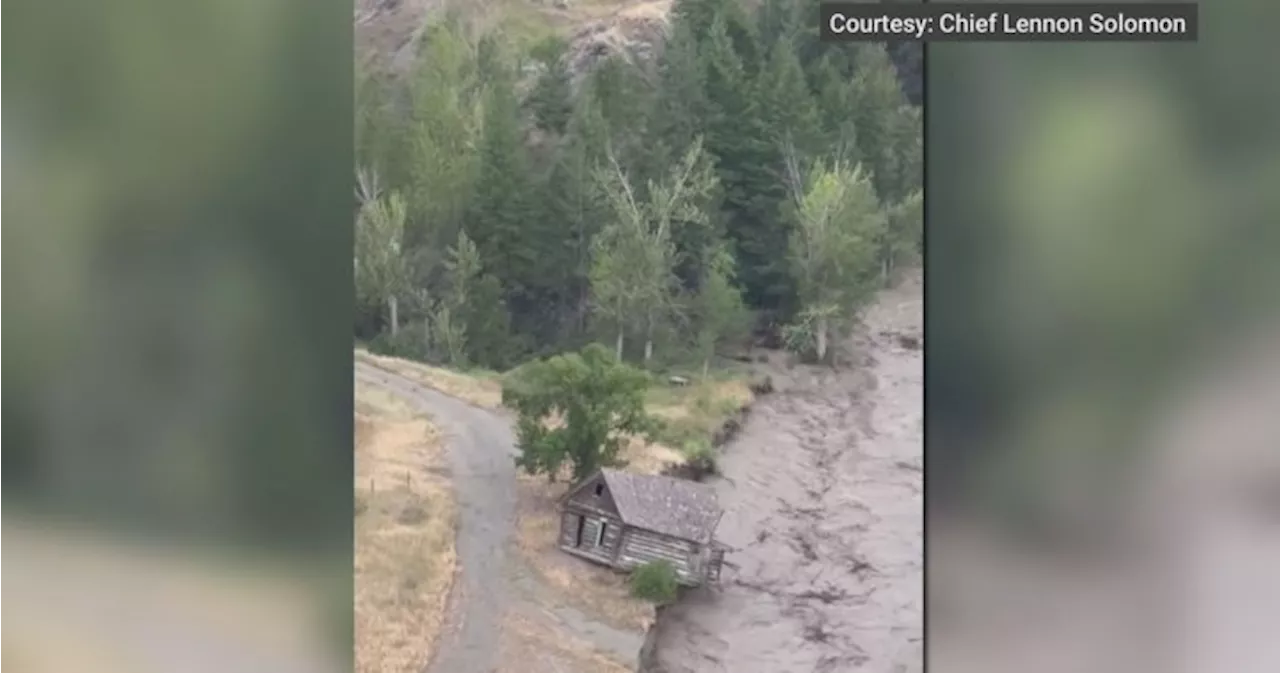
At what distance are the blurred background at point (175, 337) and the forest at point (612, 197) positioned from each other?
0.22 feet

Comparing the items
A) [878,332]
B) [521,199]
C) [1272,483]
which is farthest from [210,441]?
[1272,483]

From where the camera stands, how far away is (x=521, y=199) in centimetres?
107

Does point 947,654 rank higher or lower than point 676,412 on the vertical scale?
lower

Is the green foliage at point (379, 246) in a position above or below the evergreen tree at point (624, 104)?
below

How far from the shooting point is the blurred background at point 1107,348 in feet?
3.44

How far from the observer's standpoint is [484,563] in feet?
3.48

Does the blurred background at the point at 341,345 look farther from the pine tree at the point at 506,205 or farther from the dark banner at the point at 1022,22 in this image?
the pine tree at the point at 506,205

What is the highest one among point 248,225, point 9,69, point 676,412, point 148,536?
point 9,69

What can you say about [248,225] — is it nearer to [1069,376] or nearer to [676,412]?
[676,412]

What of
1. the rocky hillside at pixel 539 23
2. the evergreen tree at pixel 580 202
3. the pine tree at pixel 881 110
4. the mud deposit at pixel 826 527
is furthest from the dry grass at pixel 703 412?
the rocky hillside at pixel 539 23

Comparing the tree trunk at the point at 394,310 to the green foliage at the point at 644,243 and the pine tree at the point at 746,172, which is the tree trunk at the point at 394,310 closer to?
the green foliage at the point at 644,243

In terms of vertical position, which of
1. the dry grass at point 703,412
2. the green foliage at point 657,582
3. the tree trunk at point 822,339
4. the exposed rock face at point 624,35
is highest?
the exposed rock face at point 624,35

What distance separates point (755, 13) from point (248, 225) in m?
0.54

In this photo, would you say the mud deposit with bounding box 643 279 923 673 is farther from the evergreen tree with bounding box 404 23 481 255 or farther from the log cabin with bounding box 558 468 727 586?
the evergreen tree with bounding box 404 23 481 255
